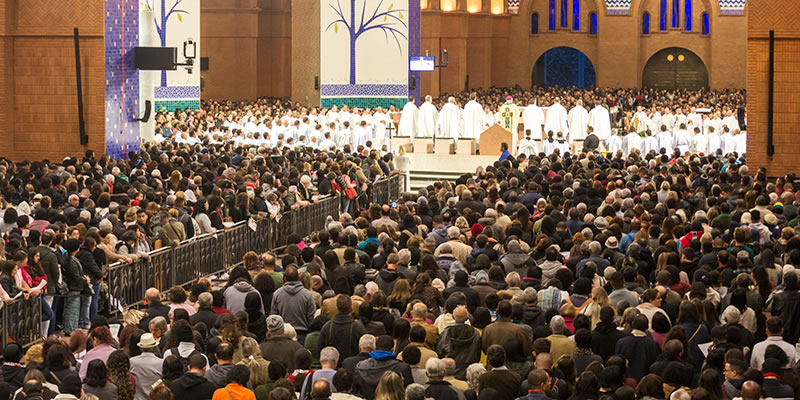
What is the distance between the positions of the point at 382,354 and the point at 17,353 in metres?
2.94

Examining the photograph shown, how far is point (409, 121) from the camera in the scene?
105ft

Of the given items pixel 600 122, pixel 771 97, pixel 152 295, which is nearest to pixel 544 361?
pixel 152 295

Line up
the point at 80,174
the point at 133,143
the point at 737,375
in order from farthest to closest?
the point at 133,143 < the point at 80,174 < the point at 737,375

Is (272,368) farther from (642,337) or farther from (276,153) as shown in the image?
(276,153)

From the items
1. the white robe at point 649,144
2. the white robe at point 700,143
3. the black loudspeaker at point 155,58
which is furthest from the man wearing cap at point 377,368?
the white robe at point 700,143

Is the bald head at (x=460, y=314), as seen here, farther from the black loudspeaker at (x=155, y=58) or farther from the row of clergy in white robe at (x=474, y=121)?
the row of clergy in white robe at (x=474, y=121)

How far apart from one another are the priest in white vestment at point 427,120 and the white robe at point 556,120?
11.7 ft

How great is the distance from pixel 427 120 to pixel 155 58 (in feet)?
32.6

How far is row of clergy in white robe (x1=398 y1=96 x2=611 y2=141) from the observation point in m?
32.0

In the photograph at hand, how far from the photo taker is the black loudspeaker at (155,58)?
23.5 m

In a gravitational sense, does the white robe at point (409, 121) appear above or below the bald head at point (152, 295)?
above

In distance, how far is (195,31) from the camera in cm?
3694

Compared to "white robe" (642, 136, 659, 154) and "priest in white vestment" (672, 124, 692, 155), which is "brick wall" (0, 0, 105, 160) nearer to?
"white robe" (642, 136, 659, 154)

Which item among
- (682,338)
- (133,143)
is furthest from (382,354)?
(133,143)
